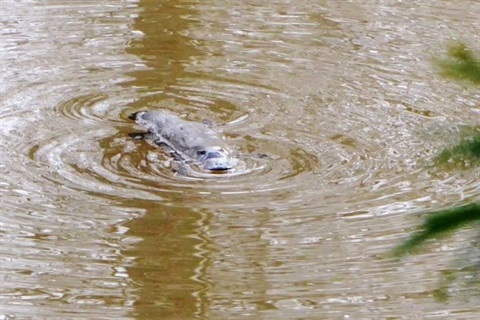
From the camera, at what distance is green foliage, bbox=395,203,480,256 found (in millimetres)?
Result: 2277

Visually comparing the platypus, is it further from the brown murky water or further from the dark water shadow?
the dark water shadow

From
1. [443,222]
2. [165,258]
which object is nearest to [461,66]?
[443,222]

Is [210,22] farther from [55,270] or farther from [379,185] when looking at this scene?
[55,270]

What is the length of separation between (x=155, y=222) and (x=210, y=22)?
4363 millimetres

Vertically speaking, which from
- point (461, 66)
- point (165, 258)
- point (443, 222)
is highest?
point (461, 66)

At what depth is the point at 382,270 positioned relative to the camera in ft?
17.8

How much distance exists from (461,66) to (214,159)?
443 cm

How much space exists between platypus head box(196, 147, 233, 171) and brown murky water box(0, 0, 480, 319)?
0.07 meters

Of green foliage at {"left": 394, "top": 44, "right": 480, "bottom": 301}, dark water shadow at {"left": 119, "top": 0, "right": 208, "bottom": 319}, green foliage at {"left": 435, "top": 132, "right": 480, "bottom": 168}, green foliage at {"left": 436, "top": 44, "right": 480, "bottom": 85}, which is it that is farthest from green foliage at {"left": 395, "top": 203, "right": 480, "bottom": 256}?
dark water shadow at {"left": 119, "top": 0, "right": 208, "bottom": 319}

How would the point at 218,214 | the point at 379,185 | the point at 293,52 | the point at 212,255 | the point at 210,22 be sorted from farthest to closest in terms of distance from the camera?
1. the point at 210,22
2. the point at 293,52
3. the point at 379,185
4. the point at 218,214
5. the point at 212,255

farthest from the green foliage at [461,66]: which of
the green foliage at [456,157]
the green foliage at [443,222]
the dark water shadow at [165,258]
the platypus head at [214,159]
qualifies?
the platypus head at [214,159]

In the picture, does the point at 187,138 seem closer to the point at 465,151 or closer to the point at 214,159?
the point at 214,159

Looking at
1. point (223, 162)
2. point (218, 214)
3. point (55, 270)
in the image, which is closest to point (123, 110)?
point (223, 162)

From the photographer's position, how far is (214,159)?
6.66m
